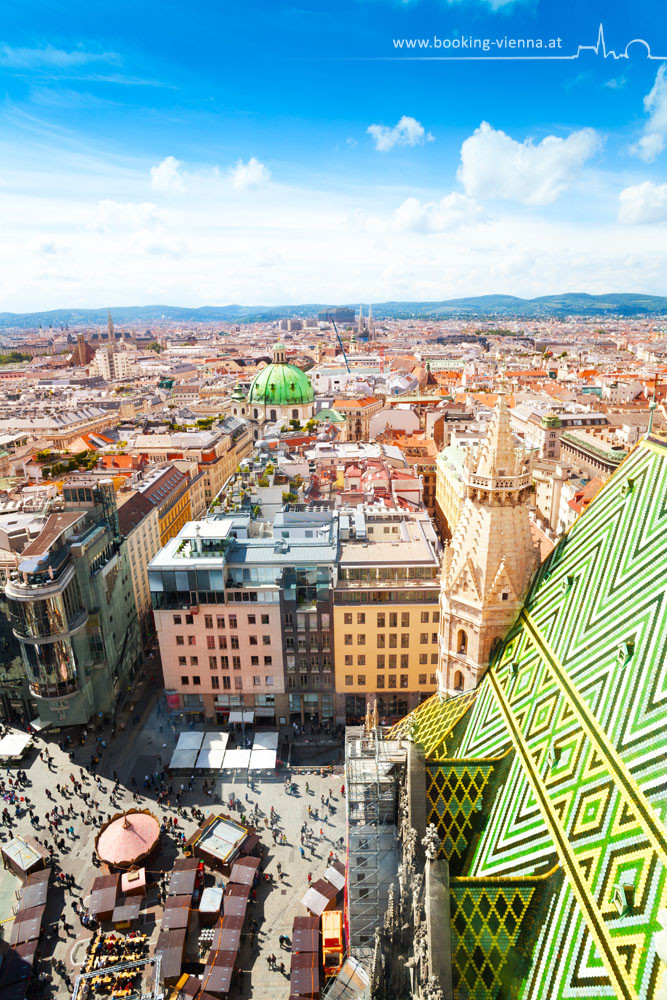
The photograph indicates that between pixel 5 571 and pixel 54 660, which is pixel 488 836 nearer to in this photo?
pixel 54 660

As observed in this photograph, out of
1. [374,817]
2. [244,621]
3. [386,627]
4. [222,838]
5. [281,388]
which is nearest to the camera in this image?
[374,817]

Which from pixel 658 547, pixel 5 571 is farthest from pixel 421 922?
pixel 5 571

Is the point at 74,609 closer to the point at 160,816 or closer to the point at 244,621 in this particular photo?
the point at 244,621

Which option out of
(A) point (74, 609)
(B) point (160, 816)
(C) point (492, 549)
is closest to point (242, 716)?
(B) point (160, 816)

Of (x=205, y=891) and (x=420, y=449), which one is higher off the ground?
(x=420, y=449)

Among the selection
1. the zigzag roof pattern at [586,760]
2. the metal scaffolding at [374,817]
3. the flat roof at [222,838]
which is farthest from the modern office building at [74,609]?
the zigzag roof pattern at [586,760]

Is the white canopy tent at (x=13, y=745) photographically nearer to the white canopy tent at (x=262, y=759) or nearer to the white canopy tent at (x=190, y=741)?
the white canopy tent at (x=190, y=741)

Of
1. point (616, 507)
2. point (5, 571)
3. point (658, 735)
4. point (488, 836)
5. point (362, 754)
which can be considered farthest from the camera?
point (5, 571)
